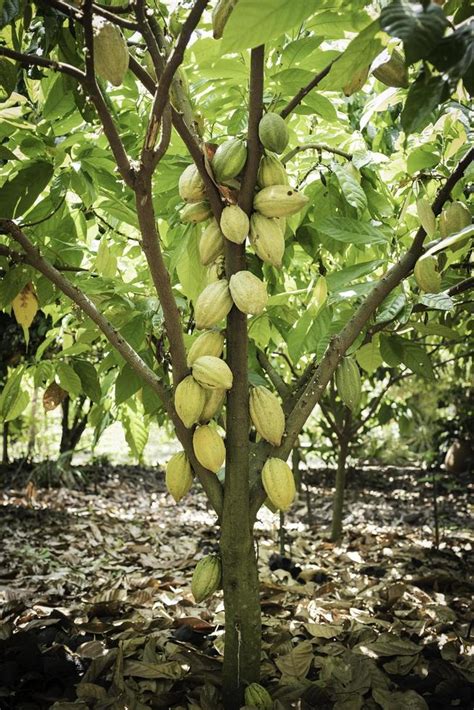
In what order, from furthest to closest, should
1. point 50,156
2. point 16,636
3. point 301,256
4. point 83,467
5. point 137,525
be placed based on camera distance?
point 83,467 < point 137,525 < point 301,256 < point 16,636 < point 50,156

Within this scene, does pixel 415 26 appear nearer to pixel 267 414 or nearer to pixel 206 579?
pixel 267 414

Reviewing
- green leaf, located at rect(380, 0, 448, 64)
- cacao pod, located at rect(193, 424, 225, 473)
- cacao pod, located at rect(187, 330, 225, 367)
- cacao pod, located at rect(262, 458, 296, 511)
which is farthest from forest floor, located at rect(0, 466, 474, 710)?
green leaf, located at rect(380, 0, 448, 64)

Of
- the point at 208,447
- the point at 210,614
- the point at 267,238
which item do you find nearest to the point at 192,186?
the point at 267,238

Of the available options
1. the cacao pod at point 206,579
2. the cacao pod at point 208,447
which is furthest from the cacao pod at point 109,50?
the cacao pod at point 206,579

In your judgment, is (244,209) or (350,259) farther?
(350,259)

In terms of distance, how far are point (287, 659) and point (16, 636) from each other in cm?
75

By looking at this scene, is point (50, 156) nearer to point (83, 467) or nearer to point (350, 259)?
point (350, 259)

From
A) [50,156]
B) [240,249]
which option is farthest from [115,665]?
[50,156]

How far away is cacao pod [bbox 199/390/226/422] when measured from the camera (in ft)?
4.14

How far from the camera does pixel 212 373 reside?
1188 millimetres

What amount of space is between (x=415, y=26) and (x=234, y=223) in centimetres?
56

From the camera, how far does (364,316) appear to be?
1375 mm

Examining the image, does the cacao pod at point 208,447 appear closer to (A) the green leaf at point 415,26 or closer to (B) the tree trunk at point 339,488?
(A) the green leaf at point 415,26

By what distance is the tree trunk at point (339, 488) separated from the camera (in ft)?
10.8
